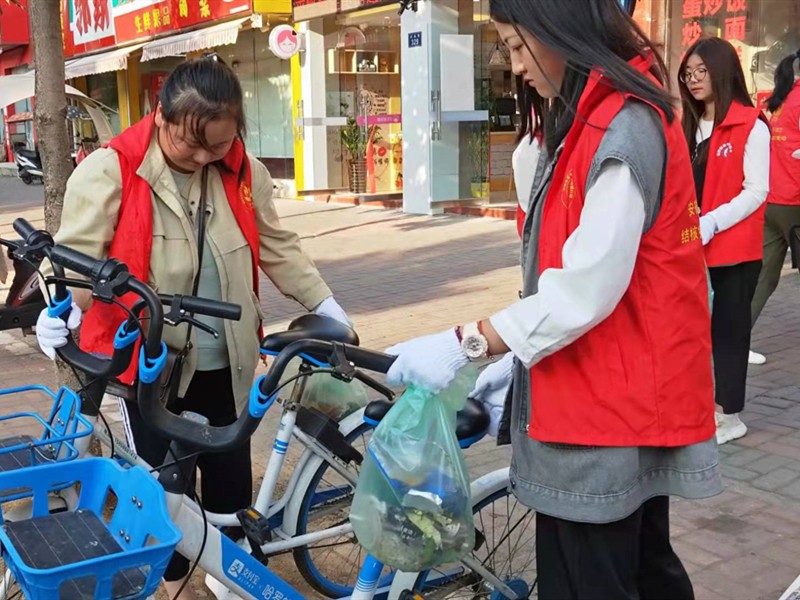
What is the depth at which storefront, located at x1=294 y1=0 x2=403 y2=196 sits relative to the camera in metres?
15.1

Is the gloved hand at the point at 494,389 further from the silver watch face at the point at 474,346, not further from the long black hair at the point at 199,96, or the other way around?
the long black hair at the point at 199,96

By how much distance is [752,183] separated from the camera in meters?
3.99

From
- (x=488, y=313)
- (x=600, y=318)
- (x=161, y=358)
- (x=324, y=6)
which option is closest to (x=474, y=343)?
(x=600, y=318)

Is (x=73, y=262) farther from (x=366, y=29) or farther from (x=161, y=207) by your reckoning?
(x=366, y=29)

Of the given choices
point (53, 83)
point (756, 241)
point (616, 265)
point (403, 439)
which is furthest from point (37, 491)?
point (756, 241)

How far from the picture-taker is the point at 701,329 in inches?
71.1

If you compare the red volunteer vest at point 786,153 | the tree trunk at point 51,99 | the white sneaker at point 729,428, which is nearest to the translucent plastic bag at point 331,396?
the tree trunk at point 51,99

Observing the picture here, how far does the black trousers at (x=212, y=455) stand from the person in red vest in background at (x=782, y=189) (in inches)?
127

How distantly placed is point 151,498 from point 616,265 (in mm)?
992

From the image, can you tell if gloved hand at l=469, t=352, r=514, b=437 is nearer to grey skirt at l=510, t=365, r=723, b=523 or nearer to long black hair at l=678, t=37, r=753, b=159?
grey skirt at l=510, t=365, r=723, b=523

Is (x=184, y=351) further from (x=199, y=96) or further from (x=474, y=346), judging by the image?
(x=474, y=346)

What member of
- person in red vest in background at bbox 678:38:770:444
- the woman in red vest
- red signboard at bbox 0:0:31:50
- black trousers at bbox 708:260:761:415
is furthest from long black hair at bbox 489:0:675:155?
red signboard at bbox 0:0:31:50

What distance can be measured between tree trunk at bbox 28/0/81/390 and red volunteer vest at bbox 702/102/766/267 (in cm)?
292

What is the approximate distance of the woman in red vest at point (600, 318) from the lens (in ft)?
5.48
